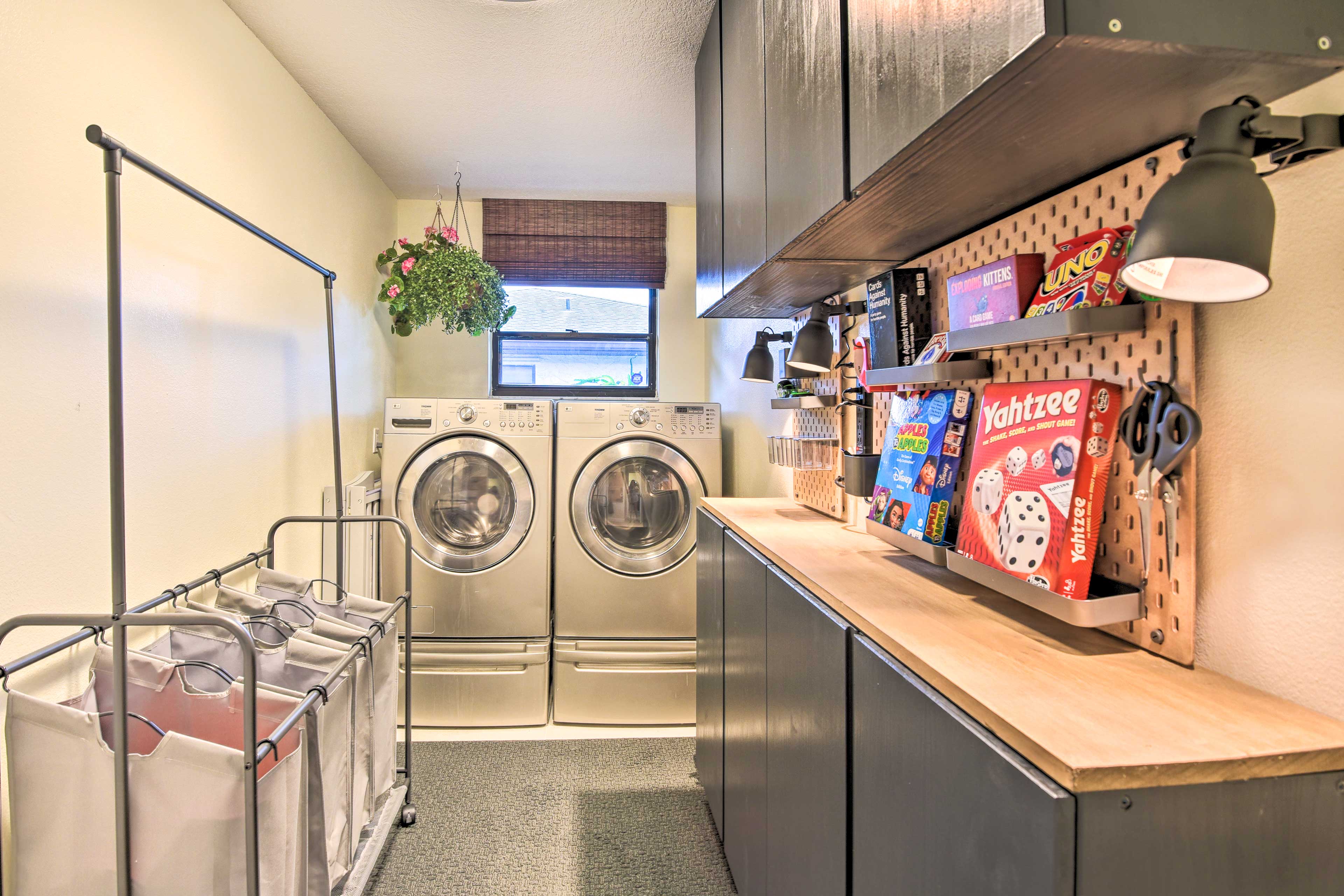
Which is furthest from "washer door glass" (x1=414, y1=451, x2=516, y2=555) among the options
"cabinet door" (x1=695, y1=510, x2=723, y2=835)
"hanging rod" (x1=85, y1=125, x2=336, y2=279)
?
"hanging rod" (x1=85, y1=125, x2=336, y2=279)

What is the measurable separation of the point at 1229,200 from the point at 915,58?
41 centimetres

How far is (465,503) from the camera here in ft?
9.43

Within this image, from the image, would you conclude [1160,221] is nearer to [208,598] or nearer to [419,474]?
[208,598]

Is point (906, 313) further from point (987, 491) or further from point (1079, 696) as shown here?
point (1079, 696)

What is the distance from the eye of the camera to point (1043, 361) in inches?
39.4

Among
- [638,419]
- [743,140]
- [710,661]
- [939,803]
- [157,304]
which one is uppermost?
[743,140]

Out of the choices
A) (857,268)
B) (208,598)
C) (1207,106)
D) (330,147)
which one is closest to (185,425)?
(208,598)

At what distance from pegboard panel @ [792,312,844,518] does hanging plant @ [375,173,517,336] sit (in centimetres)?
163

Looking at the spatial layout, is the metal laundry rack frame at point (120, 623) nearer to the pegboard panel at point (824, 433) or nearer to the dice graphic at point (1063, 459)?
the dice graphic at point (1063, 459)

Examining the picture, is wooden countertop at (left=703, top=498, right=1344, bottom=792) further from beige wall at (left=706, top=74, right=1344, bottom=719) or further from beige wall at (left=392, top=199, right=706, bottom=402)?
beige wall at (left=392, top=199, right=706, bottom=402)

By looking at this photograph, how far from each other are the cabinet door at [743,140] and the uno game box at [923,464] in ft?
1.68

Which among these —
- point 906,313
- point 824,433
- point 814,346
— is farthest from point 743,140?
point 824,433

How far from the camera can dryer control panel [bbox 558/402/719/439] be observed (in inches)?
113

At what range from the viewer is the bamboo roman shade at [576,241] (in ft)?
11.7
